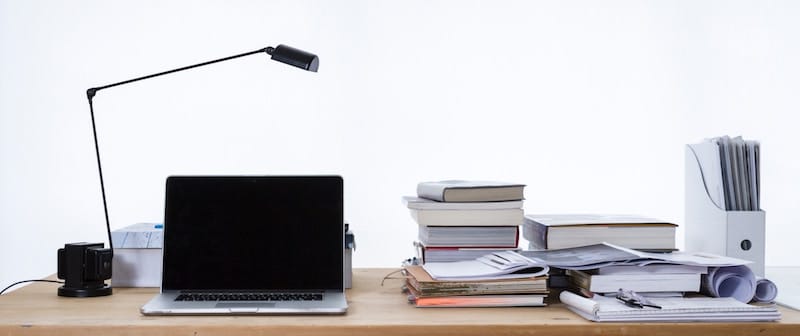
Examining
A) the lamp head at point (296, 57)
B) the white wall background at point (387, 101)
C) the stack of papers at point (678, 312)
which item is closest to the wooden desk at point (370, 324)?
the stack of papers at point (678, 312)

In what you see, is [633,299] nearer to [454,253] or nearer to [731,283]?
[731,283]

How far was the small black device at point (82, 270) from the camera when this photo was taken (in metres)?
1.51

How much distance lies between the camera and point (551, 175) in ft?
8.83

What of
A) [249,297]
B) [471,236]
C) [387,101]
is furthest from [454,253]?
[387,101]

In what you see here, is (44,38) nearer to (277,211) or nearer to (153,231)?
A: (153,231)

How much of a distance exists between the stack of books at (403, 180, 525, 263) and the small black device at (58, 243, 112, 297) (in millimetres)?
629

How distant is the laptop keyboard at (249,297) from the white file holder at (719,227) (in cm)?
84

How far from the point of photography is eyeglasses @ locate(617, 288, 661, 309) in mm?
1308

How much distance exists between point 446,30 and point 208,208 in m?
1.39

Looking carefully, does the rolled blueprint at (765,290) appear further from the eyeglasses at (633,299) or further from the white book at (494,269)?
the white book at (494,269)

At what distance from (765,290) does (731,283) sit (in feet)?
0.20

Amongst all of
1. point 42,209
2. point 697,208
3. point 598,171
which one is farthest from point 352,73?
point 697,208

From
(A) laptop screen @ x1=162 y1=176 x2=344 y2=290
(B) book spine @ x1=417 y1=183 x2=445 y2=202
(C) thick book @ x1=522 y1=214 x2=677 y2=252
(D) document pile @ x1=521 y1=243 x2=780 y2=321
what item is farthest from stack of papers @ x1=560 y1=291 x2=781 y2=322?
(A) laptop screen @ x1=162 y1=176 x2=344 y2=290

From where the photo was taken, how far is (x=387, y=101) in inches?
105
